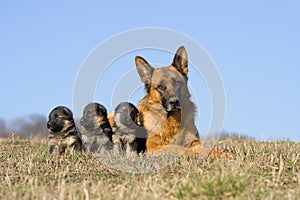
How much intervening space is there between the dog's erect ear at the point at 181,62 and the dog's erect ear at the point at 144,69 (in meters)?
0.49

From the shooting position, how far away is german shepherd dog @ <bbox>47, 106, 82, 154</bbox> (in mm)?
11016

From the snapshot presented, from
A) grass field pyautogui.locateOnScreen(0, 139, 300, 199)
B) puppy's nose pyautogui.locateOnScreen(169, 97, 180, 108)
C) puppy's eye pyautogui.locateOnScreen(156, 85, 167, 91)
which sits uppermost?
puppy's eye pyautogui.locateOnScreen(156, 85, 167, 91)

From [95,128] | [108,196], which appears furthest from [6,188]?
[95,128]

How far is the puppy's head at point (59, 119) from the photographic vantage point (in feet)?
36.5

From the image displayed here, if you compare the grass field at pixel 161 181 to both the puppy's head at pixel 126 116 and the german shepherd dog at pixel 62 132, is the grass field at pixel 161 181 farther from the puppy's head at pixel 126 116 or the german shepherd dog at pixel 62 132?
the german shepherd dog at pixel 62 132

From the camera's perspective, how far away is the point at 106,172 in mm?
7586

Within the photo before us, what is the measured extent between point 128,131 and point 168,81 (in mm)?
1587

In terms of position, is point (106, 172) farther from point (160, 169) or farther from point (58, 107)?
point (58, 107)

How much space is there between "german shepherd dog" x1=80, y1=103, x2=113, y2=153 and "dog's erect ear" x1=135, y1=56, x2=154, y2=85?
1.67m

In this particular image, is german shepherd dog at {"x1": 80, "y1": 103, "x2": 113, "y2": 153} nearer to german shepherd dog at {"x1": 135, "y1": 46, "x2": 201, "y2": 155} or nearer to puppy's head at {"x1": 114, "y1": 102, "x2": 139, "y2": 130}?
puppy's head at {"x1": 114, "y1": 102, "x2": 139, "y2": 130}

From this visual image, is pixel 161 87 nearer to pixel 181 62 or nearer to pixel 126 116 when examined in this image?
pixel 181 62

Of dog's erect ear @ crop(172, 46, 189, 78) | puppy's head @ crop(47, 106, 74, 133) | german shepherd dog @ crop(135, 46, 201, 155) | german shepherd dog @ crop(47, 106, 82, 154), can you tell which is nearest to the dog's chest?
german shepherd dog @ crop(135, 46, 201, 155)

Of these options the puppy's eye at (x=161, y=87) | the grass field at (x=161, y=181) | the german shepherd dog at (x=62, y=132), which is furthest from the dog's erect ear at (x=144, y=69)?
the grass field at (x=161, y=181)

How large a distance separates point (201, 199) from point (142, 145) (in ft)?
17.5
